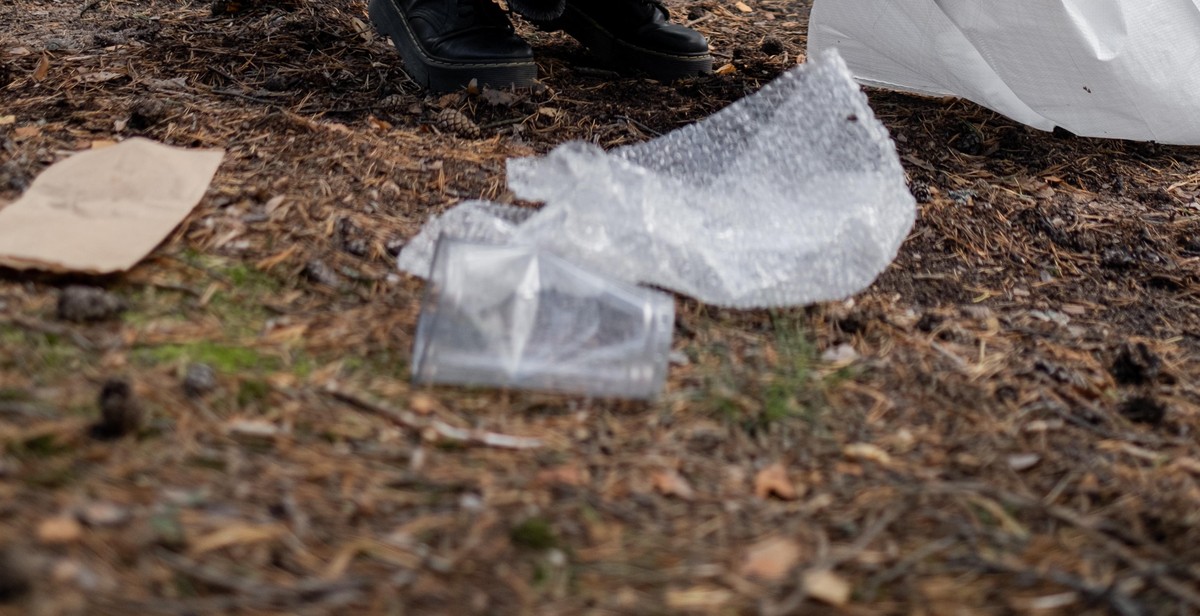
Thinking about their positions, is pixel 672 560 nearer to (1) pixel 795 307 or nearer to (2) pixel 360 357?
(2) pixel 360 357

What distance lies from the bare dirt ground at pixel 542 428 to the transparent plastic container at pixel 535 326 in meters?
0.04

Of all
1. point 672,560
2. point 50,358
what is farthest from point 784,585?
point 50,358

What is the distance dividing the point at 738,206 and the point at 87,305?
3.72 ft

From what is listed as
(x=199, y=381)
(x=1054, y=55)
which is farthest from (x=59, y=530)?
(x=1054, y=55)

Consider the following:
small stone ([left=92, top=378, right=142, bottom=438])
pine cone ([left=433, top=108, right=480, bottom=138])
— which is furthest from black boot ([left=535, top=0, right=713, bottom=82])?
small stone ([left=92, top=378, right=142, bottom=438])

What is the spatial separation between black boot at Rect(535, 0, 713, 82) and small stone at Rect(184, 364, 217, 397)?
1681 mm

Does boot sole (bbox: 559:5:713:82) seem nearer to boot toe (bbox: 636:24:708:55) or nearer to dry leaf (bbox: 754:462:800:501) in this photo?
boot toe (bbox: 636:24:708:55)

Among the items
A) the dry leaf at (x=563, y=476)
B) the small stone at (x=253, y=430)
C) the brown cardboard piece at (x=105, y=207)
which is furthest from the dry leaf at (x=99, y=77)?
the dry leaf at (x=563, y=476)

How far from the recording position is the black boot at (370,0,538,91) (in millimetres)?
2428

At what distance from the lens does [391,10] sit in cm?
254

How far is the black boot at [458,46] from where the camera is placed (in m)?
2.43

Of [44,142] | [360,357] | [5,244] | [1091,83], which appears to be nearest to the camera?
[360,357]

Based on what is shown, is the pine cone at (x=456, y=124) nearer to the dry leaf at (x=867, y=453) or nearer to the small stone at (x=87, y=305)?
the small stone at (x=87, y=305)

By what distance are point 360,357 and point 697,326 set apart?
1.80 feet
